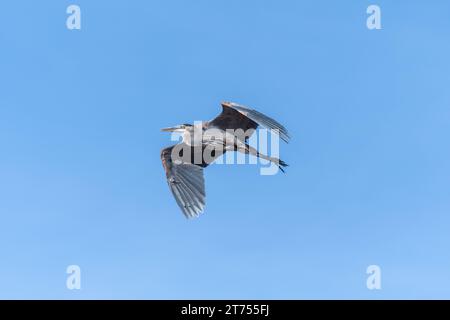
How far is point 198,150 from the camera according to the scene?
2334cm

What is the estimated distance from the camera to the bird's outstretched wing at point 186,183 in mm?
22094

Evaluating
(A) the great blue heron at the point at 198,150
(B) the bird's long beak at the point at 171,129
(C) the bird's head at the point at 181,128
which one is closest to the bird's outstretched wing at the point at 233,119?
(A) the great blue heron at the point at 198,150

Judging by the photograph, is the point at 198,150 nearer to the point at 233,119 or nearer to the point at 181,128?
the point at 181,128

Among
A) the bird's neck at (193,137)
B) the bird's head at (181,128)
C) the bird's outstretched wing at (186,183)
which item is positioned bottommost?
the bird's outstretched wing at (186,183)

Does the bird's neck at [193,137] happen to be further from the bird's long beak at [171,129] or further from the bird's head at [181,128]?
the bird's long beak at [171,129]

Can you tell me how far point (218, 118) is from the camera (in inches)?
895

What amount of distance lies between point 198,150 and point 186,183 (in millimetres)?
1259

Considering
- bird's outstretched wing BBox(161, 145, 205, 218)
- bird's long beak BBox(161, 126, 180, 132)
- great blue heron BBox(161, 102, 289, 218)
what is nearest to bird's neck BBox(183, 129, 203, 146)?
great blue heron BBox(161, 102, 289, 218)

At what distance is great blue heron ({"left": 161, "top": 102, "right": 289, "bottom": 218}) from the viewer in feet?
72.7

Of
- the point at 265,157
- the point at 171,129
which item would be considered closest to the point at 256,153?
the point at 265,157
